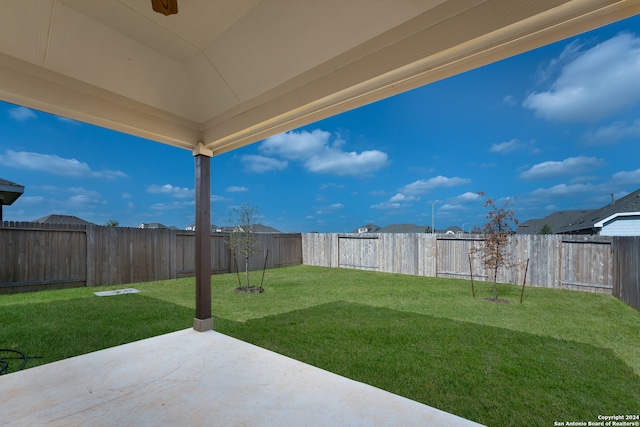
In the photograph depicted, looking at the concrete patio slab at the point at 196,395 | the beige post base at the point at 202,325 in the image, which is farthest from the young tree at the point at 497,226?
the beige post base at the point at 202,325

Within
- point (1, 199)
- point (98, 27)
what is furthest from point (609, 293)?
point (1, 199)

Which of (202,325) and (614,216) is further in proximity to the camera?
(614,216)

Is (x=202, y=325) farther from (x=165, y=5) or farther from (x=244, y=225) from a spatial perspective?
(x=244, y=225)

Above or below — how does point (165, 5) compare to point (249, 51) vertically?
below

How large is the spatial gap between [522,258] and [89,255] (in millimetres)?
10245

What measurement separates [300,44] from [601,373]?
11.9ft

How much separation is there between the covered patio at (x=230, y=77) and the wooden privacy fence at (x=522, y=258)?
215 inches

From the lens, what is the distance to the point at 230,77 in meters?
2.40

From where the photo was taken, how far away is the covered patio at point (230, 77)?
1.42m

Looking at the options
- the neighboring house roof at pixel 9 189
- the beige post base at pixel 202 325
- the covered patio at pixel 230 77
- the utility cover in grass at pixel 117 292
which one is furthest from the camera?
the neighboring house roof at pixel 9 189

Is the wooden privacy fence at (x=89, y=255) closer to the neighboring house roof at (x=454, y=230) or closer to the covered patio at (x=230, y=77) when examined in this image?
the covered patio at (x=230, y=77)

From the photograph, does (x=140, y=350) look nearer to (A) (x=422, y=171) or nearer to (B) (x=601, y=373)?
(B) (x=601, y=373)

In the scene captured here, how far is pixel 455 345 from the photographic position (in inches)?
123

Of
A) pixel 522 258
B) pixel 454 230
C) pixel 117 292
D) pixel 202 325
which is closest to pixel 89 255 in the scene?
pixel 117 292
